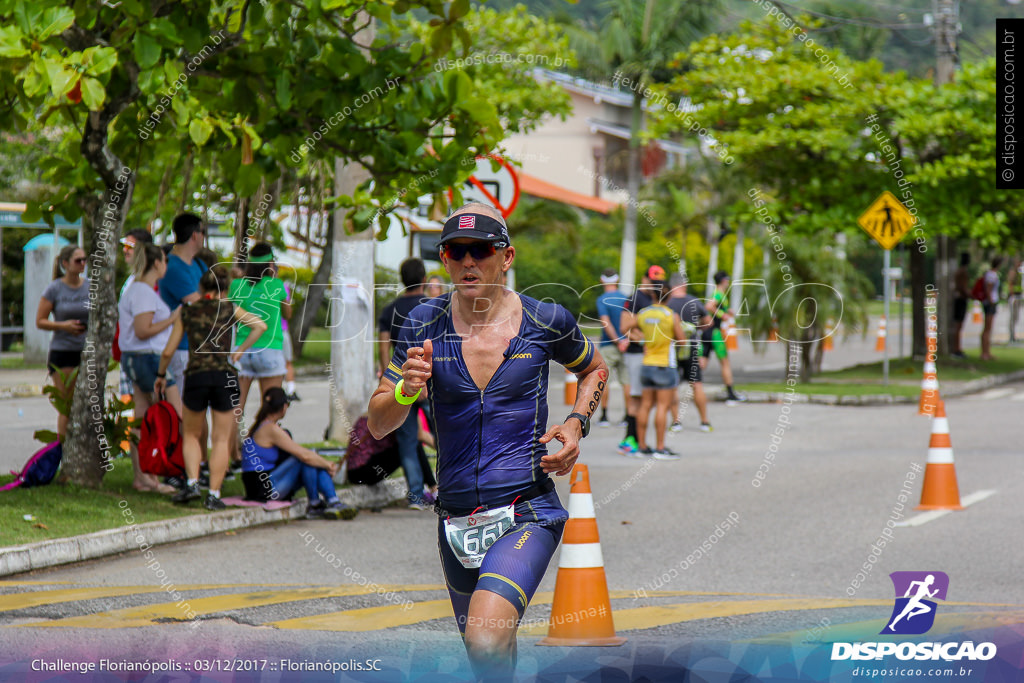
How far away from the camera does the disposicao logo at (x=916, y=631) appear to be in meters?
4.77

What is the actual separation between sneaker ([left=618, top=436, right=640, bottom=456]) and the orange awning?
30.5m

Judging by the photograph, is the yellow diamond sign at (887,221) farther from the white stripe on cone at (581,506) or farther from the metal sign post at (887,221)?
the white stripe on cone at (581,506)

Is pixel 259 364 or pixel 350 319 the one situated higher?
pixel 350 319

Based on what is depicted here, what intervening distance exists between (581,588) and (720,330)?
13.1 m

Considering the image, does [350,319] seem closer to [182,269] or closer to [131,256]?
[182,269]

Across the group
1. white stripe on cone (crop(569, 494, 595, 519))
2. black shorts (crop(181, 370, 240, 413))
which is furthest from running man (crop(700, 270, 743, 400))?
white stripe on cone (crop(569, 494, 595, 519))

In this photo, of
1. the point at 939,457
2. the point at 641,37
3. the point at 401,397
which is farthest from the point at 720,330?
the point at 641,37

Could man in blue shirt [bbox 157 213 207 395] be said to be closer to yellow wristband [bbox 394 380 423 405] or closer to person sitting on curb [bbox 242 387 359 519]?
person sitting on curb [bbox 242 387 359 519]

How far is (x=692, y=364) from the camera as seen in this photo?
715 inches

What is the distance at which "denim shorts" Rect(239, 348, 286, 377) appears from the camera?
9.82 metres

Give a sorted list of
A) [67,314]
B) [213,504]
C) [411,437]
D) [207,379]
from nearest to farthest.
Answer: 1. [207,379]
2. [213,504]
3. [411,437]
4. [67,314]

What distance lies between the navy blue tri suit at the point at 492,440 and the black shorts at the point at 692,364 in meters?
13.0

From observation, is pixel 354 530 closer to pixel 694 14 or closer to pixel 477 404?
pixel 477 404

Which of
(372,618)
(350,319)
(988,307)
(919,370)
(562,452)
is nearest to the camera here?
(562,452)
